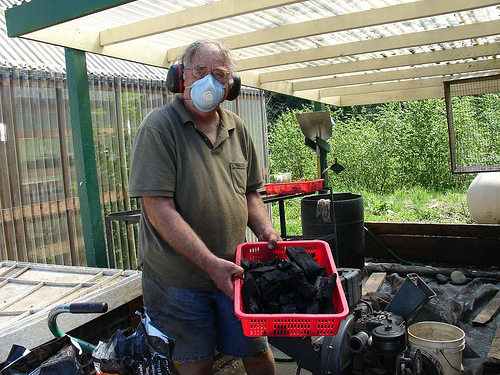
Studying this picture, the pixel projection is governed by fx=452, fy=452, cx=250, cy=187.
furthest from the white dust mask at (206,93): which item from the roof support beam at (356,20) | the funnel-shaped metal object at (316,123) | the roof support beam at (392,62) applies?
the funnel-shaped metal object at (316,123)

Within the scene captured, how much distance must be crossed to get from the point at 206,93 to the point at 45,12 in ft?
4.99

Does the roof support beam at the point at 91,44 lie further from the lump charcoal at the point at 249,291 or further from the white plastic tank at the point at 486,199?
the white plastic tank at the point at 486,199

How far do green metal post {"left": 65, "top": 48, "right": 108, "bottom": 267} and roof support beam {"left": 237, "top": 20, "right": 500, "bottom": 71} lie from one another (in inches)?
81.6

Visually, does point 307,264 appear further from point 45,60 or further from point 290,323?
point 45,60

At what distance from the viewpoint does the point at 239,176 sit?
2.50 metres

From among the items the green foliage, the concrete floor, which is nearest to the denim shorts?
the concrete floor

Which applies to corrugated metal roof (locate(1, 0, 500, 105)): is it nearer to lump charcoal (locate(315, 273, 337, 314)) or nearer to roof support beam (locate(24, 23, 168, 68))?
roof support beam (locate(24, 23, 168, 68))

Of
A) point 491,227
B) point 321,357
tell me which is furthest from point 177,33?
point 491,227

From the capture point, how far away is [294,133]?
1495cm

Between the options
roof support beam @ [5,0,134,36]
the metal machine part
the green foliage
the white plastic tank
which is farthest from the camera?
the green foliage

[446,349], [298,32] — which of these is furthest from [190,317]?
[298,32]

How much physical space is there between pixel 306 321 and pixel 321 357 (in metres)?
1.24

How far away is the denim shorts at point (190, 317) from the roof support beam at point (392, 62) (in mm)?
3858

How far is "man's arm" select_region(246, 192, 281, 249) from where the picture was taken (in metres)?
2.62
